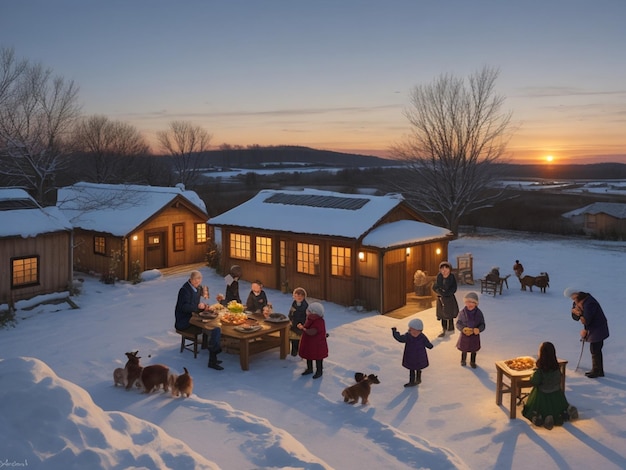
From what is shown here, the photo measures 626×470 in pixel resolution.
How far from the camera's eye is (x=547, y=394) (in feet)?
26.9

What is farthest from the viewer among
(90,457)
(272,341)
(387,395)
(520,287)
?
(520,287)

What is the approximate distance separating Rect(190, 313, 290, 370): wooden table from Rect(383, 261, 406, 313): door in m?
5.03

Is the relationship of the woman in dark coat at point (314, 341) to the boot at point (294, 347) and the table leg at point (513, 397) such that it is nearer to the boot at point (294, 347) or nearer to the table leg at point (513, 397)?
the boot at point (294, 347)

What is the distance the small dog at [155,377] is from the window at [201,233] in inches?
615

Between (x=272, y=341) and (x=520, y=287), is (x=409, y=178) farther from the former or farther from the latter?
(x=272, y=341)

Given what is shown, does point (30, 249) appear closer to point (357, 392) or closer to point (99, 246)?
point (99, 246)

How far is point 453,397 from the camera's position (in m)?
9.45

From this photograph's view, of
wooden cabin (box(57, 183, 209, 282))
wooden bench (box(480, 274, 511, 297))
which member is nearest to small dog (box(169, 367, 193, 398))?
wooden bench (box(480, 274, 511, 297))

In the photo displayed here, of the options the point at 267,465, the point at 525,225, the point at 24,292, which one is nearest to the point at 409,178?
the point at 525,225

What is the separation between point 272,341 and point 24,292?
9494mm

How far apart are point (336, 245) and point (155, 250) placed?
9.38m

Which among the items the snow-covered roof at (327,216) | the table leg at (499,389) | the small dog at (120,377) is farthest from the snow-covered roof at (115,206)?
the table leg at (499,389)

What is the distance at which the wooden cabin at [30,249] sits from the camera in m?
16.3

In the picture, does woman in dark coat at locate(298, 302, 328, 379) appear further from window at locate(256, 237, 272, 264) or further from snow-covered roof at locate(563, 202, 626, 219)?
snow-covered roof at locate(563, 202, 626, 219)
